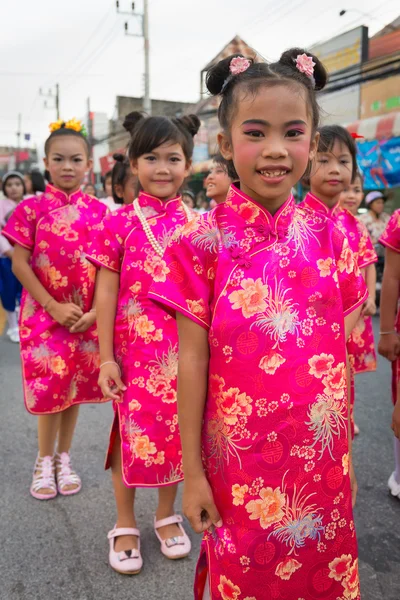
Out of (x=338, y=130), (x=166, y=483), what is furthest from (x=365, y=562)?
(x=338, y=130)

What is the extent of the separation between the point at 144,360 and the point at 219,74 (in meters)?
1.08

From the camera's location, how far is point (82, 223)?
2.68m

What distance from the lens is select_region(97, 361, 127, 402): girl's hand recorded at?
2.07 metres

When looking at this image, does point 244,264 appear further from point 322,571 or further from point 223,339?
point 322,571

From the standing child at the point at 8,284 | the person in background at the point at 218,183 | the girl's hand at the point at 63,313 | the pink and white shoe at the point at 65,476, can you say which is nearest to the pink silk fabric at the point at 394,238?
the person in background at the point at 218,183

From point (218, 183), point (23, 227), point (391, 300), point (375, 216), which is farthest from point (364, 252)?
point (375, 216)

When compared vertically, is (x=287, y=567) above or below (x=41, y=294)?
below

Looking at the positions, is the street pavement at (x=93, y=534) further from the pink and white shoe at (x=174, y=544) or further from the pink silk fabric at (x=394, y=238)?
the pink silk fabric at (x=394, y=238)

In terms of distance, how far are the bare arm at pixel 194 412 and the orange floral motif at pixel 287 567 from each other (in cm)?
17

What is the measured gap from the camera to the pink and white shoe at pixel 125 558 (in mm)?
2096

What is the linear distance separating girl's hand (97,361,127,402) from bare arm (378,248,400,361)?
1.16m

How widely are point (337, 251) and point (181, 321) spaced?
45 cm

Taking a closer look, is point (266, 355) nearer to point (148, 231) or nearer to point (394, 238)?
point (148, 231)

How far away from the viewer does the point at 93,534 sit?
2357 mm
